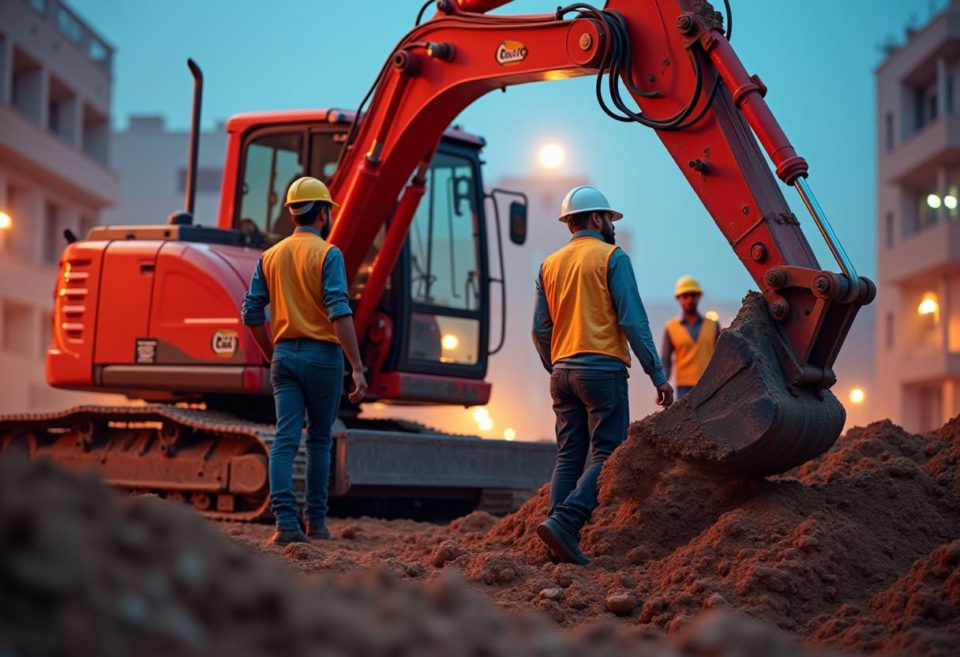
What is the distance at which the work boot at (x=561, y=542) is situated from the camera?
6.31m

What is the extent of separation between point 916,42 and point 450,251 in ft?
98.9

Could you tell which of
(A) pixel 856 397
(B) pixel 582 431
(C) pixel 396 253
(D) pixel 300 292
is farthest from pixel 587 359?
(A) pixel 856 397

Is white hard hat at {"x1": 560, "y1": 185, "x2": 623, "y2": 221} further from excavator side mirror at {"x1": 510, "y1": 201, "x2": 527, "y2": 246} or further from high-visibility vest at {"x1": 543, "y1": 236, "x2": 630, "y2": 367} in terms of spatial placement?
excavator side mirror at {"x1": 510, "y1": 201, "x2": 527, "y2": 246}

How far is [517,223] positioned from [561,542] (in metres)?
4.84

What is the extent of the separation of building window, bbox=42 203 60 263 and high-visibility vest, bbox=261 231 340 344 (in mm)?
29189

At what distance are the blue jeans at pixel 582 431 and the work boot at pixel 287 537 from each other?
163cm

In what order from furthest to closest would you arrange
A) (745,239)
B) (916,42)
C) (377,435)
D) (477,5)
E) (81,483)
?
1. (916,42)
2. (377,435)
3. (477,5)
4. (745,239)
5. (81,483)

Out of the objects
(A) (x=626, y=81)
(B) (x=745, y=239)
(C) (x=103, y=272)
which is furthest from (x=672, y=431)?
(C) (x=103, y=272)

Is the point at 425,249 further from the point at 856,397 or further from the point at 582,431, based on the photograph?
the point at 856,397

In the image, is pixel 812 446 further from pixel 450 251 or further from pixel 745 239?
pixel 450 251

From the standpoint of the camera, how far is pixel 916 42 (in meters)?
37.3

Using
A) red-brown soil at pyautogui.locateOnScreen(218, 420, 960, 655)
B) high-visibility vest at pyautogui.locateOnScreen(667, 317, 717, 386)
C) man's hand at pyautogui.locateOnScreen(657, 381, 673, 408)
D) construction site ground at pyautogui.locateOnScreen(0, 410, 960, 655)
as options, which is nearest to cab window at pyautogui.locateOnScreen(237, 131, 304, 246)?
construction site ground at pyautogui.locateOnScreen(0, 410, 960, 655)

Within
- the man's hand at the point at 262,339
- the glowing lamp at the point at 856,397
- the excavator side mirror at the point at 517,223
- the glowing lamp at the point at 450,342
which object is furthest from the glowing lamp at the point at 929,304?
the man's hand at the point at 262,339

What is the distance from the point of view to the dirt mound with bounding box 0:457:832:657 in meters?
2.42
